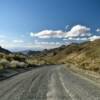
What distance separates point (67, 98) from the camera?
43.9 ft

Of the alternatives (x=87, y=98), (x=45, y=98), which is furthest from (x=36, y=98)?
(x=87, y=98)

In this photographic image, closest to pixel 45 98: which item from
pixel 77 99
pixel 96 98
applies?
pixel 77 99

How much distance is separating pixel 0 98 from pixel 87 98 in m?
4.34

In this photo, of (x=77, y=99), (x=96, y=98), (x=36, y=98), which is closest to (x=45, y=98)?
(x=36, y=98)

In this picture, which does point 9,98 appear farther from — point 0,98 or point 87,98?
point 87,98

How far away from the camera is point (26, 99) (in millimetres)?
13055

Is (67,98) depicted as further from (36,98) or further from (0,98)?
(0,98)

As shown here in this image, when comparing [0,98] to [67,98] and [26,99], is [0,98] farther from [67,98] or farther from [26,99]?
[67,98]

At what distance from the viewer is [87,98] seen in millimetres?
13336

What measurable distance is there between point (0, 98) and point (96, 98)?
4.81m

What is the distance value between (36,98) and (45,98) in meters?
0.46

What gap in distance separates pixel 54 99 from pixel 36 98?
3.07 ft

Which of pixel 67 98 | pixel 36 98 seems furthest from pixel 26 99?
pixel 67 98

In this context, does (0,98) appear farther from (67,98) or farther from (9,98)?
(67,98)
